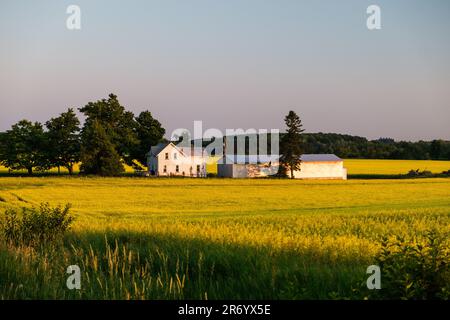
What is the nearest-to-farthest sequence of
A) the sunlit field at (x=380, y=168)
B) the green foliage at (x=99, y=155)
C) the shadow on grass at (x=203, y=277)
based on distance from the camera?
1. the shadow on grass at (x=203, y=277)
2. the green foliage at (x=99, y=155)
3. the sunlit field at (x=380, y=168)

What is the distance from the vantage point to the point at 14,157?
91188 millimetres

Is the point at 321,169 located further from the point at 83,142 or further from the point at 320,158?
the point at 83,142

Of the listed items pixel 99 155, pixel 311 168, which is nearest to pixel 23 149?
pixel 99 155

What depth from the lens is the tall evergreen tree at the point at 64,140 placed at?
292 feet

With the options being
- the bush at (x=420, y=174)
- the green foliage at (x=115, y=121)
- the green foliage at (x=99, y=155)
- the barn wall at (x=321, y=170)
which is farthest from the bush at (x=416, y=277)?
the barn wall at (x=321, y=170)

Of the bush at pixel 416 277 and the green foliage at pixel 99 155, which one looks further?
the green foliage at pixel 99 155

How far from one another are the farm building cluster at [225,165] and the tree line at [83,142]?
4524 millimetres

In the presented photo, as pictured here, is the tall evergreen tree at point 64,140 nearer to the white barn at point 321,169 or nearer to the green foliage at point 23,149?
the green foliage at point 23,149

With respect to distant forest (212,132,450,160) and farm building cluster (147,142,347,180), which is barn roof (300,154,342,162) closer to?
farm building cluster (147,142,347,180)

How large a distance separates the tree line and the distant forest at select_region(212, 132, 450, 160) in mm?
51854

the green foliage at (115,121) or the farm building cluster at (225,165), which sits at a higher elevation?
the green foliage at (115,121)

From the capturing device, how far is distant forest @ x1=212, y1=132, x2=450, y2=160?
138 m

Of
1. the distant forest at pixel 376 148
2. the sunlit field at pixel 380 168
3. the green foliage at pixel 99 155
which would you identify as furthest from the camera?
the distant forest at pixel 376 148
